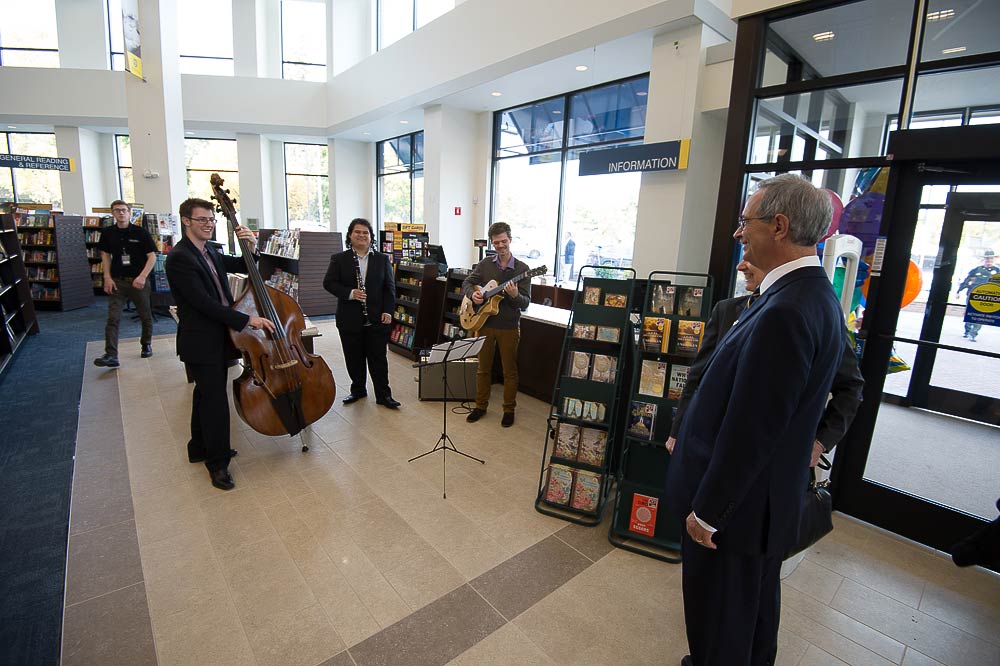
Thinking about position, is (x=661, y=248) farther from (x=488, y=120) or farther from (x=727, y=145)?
(x=488, y=120)

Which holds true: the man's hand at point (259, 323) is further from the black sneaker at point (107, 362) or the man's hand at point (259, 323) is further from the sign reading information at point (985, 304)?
the sign reading information at point (985, 304)

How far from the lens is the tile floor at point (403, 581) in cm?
204

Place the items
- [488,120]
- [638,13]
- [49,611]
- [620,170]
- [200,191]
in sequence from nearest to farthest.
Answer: [49,611] < [638,13] < [620,170] < [488,120] < [200,191]

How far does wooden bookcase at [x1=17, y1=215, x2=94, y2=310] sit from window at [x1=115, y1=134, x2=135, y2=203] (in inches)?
211

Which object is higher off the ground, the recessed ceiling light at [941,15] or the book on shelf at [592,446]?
the recessed ceiling light at [941,15]

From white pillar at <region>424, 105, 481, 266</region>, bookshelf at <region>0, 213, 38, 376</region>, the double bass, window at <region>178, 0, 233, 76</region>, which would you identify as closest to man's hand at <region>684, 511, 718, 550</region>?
the double bass

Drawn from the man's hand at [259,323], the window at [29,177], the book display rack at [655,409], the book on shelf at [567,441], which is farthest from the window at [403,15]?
the window at [29,177]

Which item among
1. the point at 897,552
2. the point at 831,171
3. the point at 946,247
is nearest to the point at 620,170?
the point at 831,171

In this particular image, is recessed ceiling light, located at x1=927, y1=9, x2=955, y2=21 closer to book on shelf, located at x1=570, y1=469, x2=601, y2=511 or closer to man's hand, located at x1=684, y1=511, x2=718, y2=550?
book on shelf, located at x1=570, y1=469, x2=601, y2=511

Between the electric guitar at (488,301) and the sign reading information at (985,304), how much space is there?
2741 millimetres

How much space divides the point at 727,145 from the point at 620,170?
1.40 metres

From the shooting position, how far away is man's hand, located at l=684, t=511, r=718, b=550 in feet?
4.70

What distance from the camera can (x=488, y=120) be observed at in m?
9.45

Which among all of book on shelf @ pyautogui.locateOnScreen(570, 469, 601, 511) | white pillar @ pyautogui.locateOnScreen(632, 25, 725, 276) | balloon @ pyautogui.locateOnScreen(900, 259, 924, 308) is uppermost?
white pillar @ pyautogui.locateOnScreen(632, 25, 725, 276)
